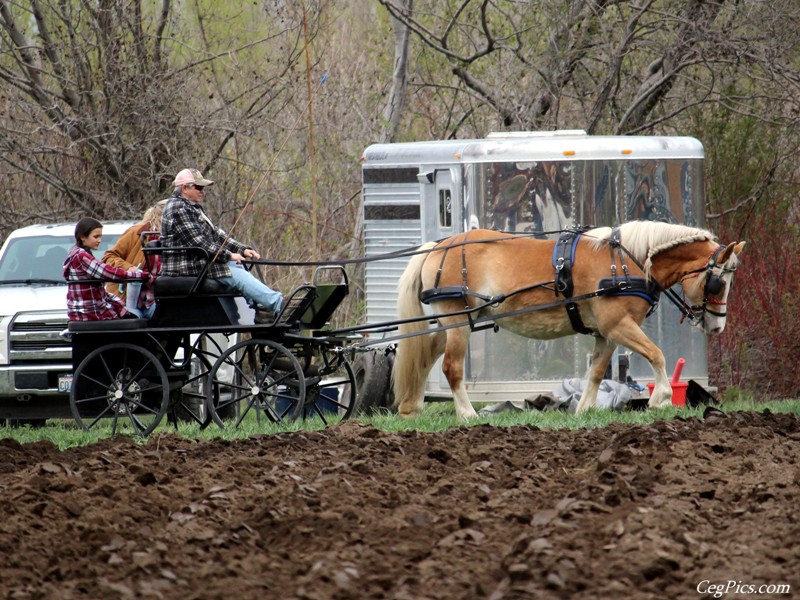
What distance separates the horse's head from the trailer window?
250cm

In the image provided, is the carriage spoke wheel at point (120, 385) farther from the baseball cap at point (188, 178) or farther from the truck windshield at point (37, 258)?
the truck windshield at point (37, 258)

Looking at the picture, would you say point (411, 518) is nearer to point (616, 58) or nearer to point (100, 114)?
point (616, 58)

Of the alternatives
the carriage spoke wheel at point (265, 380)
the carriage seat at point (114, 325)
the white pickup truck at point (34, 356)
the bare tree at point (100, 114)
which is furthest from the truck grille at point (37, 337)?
the bare tree at point (100, 114)

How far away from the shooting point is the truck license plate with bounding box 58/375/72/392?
1218 cm

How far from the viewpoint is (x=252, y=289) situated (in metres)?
10.4

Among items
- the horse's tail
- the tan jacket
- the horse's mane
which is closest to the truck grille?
the tan jacket

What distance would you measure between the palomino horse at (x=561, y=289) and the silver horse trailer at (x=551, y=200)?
64 centimetres

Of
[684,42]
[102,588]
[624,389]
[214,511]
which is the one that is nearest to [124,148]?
[684,42]

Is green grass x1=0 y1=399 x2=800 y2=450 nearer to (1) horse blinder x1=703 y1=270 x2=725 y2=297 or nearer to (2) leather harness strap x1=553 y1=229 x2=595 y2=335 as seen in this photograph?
(2) leather harness strap x1=553 y1=229 x2=595 y2=335

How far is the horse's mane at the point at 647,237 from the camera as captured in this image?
11258mm

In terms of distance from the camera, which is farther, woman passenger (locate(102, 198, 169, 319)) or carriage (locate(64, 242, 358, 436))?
woman passenger (locate(102, 198, 169, 319))

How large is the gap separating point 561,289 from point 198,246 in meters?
3.15

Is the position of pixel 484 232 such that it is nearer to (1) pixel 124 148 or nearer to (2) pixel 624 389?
(2) pixel 624 389

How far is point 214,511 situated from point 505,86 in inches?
544
